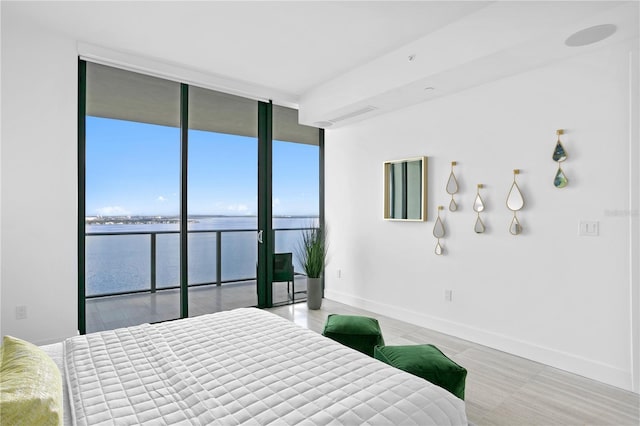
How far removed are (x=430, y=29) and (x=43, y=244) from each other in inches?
157

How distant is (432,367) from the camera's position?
211 centimetres

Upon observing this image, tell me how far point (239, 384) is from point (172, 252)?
304 cm

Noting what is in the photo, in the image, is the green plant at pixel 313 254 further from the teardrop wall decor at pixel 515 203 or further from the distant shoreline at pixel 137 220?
the teardrop wall decor at pixel 515 203

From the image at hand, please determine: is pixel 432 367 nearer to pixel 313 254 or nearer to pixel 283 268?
pixel 313 254

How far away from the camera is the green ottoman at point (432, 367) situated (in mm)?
2074

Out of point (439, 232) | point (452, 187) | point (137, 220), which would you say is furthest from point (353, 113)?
point (137, 220)

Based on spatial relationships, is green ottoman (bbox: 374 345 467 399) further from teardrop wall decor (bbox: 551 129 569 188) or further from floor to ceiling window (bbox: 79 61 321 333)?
floor to ceiling window (bbox: 79 61 321 333)

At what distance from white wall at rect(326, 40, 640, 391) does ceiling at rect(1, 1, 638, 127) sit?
30cm

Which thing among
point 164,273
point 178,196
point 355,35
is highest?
point 355,35

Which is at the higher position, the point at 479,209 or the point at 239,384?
the point at 479,209

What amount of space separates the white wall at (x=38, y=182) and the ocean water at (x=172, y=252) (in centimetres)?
36

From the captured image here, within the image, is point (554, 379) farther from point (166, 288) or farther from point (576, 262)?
point (166, 288)

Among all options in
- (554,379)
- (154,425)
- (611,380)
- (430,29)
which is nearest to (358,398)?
(154,425)

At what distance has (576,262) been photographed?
2795mm
